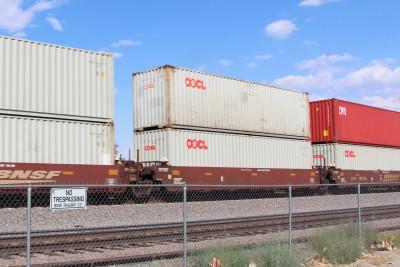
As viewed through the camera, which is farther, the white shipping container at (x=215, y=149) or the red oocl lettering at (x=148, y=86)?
the red oocl lettering at (x=148, y=86)

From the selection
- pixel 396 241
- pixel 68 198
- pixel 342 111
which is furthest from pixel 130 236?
pixel 342 111

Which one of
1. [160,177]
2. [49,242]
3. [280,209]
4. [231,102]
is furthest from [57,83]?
[280,209]

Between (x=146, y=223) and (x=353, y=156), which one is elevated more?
(x=353, y=156)

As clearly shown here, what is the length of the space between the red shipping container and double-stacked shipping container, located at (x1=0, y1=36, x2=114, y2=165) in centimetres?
1405

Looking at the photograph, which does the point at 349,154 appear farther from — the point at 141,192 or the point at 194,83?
the point at 141,192

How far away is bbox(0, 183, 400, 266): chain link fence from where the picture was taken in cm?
748

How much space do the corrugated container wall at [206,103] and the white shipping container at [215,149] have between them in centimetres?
36

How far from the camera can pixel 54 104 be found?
13.8 m

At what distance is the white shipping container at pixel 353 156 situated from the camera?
24344 millimetres

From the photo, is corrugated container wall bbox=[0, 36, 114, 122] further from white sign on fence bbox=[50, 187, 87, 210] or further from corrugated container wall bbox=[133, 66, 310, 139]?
white sign on fence bbox=[50, 187, 87, 210]

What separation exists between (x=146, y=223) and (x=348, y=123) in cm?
1637

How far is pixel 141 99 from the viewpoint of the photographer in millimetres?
18922

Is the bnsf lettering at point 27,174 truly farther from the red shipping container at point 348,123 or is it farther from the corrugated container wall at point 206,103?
the red shipping container at point 348,123

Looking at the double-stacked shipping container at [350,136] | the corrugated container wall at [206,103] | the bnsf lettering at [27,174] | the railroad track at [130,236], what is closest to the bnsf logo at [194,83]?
the corrugated container wall at [206,103]
